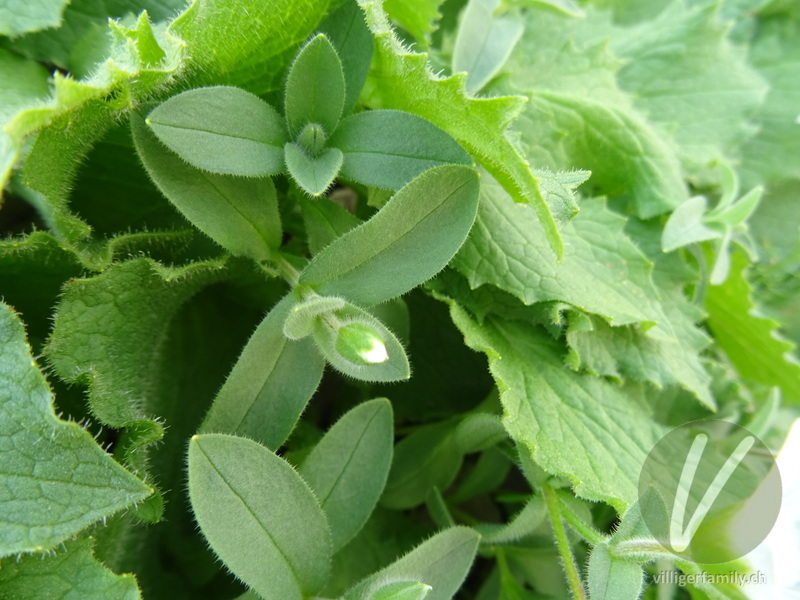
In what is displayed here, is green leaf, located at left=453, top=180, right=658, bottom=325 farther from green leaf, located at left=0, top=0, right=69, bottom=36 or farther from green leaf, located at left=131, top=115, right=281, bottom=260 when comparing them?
green leaf, located at left=0, top=0, right=69, bottom=36

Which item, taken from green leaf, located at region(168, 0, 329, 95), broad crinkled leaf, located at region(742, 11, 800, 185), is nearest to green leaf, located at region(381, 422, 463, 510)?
green leaf, located at region(168, 0, 329, 95)

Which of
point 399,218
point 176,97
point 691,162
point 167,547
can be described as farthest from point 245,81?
point 691,162

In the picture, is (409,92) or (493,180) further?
(493,180)

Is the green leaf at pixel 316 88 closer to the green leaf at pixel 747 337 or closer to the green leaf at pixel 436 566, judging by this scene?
the green leaf at pixel 436 566

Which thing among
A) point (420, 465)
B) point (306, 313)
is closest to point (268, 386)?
point (306, 313)

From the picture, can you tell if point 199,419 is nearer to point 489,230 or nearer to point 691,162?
point 489,230

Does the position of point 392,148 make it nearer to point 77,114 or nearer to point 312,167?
point 312,167
